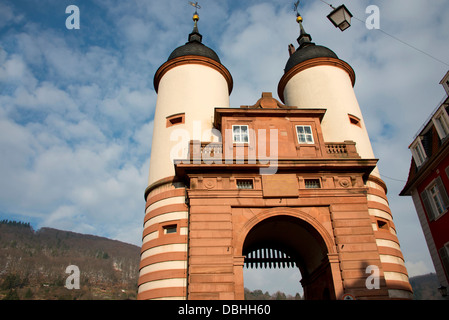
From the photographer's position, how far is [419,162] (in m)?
27.4

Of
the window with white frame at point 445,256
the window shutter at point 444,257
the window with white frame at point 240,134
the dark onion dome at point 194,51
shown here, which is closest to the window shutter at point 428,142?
the window with white frame at point 445,256

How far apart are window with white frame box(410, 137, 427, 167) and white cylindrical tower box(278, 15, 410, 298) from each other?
6034 millimetres

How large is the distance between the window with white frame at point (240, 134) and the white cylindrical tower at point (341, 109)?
6.33m

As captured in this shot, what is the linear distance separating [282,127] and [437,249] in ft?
47.9

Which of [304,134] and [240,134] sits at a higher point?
[304,134]

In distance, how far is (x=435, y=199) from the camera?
2589cm

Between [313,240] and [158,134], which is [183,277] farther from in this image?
[158,134]

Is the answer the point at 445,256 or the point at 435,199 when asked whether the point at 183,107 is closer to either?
the point at 435,199

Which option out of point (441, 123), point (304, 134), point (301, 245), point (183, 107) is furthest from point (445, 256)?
point (183, 107)

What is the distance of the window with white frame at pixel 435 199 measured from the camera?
23.9 meters

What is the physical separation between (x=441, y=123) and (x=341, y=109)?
7361mm

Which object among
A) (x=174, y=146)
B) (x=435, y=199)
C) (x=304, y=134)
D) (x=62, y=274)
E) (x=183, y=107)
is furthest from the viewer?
(x=62, y=274)

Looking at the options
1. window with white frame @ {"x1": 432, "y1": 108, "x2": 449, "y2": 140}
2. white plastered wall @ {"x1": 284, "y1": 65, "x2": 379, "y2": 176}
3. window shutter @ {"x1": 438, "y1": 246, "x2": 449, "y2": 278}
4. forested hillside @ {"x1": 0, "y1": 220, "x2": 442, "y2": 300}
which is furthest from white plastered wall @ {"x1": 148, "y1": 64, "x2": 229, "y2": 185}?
forested hillside @ {"x1": 0, "y1": 220, "x2": 442, "y2": 300}

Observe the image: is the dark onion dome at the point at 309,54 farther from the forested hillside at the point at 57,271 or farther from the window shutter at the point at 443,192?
the forested hillside at the point at 57,271
